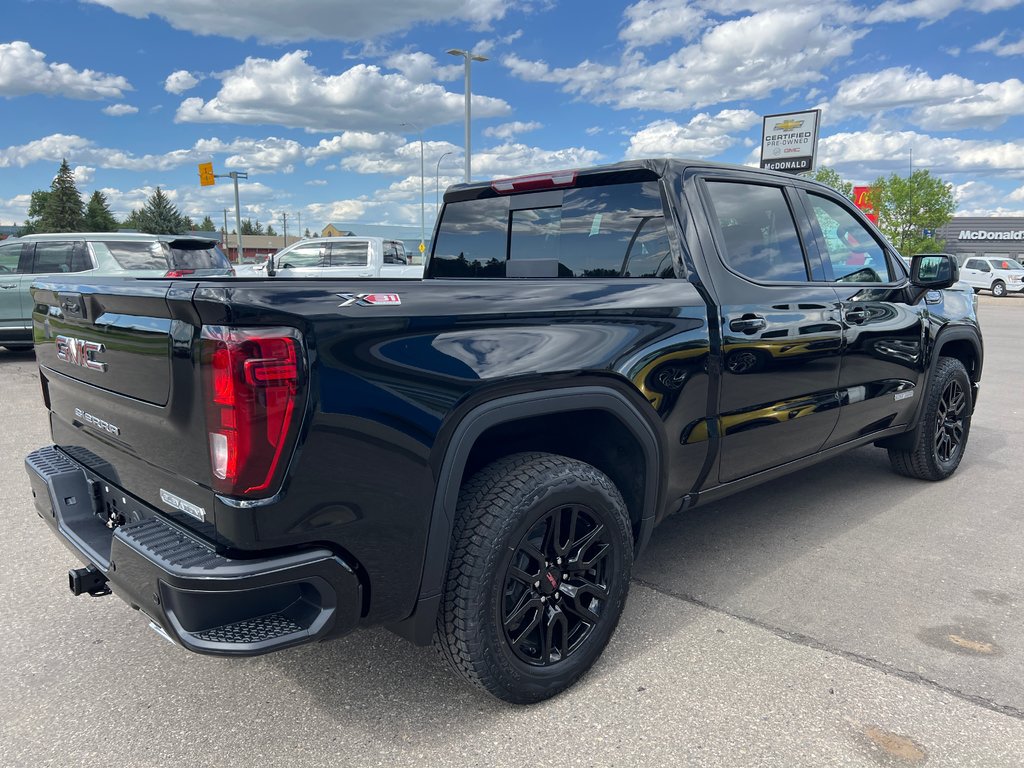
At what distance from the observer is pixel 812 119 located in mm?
16703

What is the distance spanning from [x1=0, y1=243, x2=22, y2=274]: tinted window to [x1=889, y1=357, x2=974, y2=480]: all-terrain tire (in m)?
11.1

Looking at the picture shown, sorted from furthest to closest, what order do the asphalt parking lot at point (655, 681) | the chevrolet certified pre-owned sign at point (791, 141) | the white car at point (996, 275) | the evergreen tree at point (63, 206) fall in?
1. the evergreen tree at point (63, 206)
2. the white car at point (996, 275)
3. the chevrolet certified pre-owned sign at point (791, 141)
4. the asphalt parking lot at point (655, 681)

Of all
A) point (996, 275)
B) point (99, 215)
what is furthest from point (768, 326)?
point (99, 215)

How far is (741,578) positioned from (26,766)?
112 inches

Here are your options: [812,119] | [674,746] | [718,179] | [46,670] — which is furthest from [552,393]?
[812,119]

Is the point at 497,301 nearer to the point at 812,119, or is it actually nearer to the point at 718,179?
the point at 718,179

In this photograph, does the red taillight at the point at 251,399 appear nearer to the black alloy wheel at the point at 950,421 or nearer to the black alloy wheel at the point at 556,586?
the black alloy wheel at the point at 556,586

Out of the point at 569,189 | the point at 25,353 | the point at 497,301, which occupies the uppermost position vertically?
the point at 569,189

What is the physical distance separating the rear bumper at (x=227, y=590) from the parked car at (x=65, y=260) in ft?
29.0

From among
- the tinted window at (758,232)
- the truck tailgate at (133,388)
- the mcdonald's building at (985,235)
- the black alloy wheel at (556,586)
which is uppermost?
the mcdonald's building at (985,235)

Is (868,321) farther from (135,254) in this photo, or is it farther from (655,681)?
(135,254)

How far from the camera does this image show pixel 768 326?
3244 mm

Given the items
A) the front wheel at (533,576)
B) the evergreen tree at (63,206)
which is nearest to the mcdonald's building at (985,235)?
the front wheel at (533,576)

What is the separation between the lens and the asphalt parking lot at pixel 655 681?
7.46 feet
